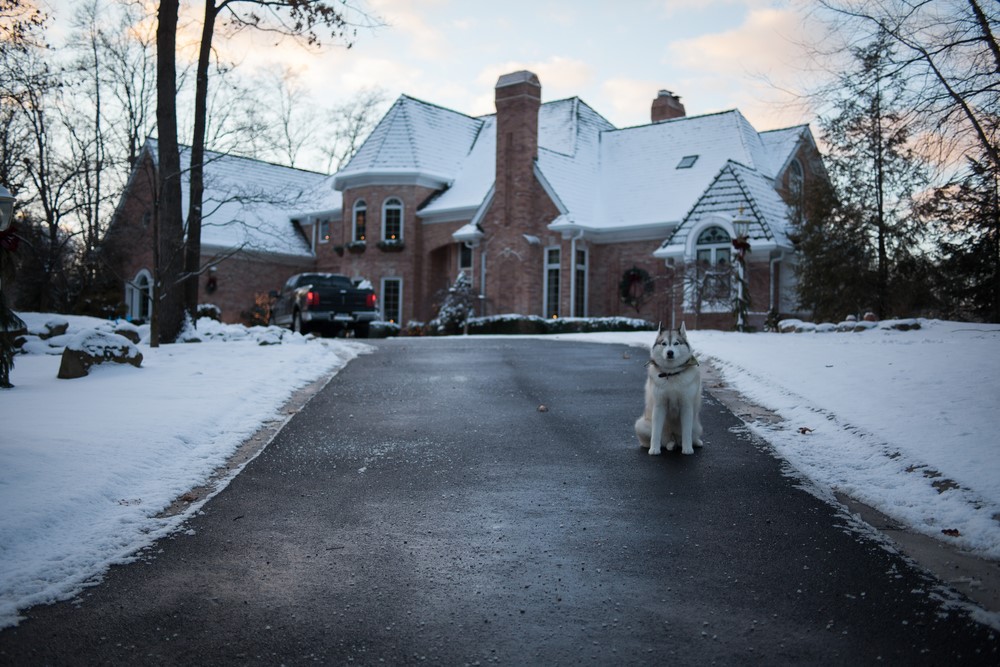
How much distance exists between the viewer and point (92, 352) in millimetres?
11914

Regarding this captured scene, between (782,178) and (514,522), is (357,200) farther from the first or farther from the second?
(514,522)

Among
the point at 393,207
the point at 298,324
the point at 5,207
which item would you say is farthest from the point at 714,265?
the point at 5,207

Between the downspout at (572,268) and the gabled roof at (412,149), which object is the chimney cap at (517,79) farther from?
the downspout at (572,268)

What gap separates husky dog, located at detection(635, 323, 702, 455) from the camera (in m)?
7.16

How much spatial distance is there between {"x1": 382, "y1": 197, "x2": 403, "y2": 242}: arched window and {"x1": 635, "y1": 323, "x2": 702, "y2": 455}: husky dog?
30686 millimetres

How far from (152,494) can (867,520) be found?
4762 millimetres

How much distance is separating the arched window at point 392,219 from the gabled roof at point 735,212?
41.2 feet

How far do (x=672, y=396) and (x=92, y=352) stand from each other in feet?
27.9

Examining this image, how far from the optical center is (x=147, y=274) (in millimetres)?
39250

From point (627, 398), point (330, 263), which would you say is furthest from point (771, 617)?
point (330, 263)

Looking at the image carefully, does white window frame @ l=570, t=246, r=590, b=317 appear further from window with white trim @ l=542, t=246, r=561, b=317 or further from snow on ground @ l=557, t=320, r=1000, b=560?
snow on ground @ l=557, t=320, r=1000, b=560

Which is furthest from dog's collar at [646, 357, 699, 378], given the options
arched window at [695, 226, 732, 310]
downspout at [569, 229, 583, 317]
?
downspout at [569, 229, 583, 317]

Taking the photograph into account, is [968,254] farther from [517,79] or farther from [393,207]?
[393,207]

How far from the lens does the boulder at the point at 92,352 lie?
11.5 m
